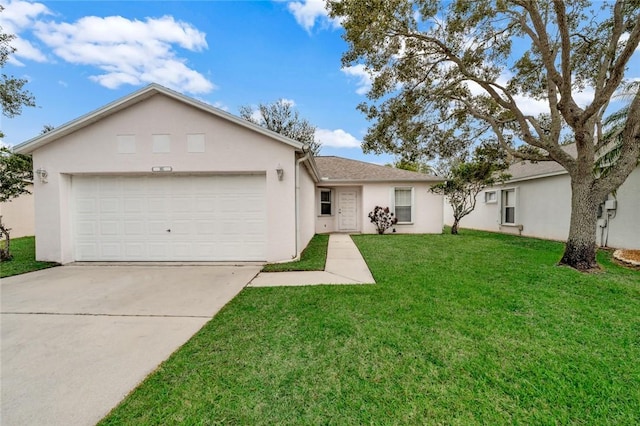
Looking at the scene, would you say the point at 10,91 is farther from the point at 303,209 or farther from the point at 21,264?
the point at 303,209

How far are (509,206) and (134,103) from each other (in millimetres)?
16334

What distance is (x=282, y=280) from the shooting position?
5781 millimetres

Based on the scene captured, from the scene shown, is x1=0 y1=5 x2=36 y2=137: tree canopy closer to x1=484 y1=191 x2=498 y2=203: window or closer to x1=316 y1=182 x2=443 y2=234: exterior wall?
x1=316 y1=182 x2=443 y2=234: exterior wall

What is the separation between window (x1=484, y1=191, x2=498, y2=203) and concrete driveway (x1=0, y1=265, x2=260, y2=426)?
14.3 m

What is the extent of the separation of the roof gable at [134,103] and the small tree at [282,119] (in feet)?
70.1

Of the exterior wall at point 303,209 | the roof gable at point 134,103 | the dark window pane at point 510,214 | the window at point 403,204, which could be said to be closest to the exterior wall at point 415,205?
the window at point 403,204

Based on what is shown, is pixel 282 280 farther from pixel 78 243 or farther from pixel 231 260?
pixel 78 243

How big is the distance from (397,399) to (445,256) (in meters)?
6.41

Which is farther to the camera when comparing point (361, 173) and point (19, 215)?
point (361, 173)

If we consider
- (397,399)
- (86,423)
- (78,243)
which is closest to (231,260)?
(78,243)

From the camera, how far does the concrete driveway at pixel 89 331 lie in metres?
2.30

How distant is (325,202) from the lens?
14227 mm

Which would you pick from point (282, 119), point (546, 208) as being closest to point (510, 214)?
point (546, 208)

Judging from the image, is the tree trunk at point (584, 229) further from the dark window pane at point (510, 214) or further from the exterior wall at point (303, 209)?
the dark window pane at point (510, 214)
